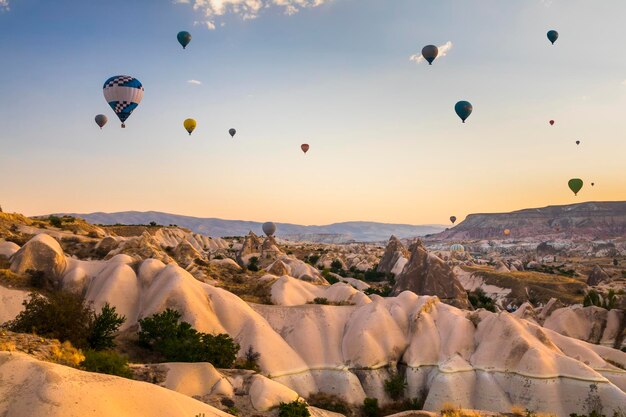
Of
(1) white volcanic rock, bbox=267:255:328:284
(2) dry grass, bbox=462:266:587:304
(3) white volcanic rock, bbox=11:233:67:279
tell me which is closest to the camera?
(3) white volcanic rock, bbox=11:233:67:279

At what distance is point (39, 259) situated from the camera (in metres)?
43.0

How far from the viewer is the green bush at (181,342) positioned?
3259cm

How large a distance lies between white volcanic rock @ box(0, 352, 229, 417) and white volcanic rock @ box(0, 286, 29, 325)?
79.7 feet

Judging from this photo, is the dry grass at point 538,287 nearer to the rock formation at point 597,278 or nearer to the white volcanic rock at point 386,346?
the rock formation at point 597,278

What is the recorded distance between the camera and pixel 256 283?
189ft

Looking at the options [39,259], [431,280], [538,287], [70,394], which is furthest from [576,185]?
[70,394]

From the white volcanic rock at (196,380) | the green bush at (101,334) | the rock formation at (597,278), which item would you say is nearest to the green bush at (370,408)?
the white volcanic rock at (196,380)

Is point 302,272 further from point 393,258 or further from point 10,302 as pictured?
point 393,258

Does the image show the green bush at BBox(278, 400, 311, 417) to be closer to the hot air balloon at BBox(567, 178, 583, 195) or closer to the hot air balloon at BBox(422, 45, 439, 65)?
the hot air balloon at BBox(422, 45, 439, 65)

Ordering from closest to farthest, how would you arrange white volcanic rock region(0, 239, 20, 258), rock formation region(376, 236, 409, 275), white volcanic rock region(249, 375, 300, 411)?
white volcanic rock region(249, 375, 300, 411), white volcanic rock region(0, 239, 20, 258), rock formation region(376, 236, 409, 275)

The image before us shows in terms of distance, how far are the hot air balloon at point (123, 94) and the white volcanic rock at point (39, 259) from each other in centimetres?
2204

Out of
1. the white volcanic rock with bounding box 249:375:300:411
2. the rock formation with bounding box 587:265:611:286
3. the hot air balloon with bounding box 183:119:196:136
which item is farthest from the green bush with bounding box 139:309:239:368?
the rock formation with bounding box 587:265:611:286

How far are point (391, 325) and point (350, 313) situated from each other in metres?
4.84

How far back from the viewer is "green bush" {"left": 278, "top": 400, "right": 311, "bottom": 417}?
24.9 meters
